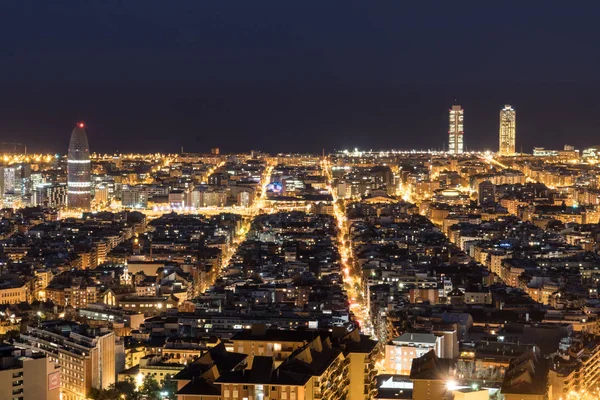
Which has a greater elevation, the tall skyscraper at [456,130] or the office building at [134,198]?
the tall skyscraper at [456,130]

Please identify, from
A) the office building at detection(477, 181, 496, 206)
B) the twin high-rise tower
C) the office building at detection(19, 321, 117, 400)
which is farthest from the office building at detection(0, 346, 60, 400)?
the twin high-rise tower

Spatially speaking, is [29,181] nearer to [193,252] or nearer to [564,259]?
[193,252]

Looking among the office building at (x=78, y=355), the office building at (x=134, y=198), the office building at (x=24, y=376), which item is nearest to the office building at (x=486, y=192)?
the office building at (x=134, y=198)

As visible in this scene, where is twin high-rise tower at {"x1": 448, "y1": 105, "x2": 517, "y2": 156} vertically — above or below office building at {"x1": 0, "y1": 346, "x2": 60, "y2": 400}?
above

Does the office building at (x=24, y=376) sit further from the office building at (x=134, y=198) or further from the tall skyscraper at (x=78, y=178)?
the office building at (x=134, y=198)

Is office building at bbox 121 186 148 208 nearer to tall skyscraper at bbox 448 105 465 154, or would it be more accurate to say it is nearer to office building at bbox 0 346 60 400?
tall skyscraper at bbox 448 105 465 154

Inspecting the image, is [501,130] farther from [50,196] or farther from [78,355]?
[78,355]

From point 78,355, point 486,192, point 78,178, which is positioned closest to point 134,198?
point 78,178
